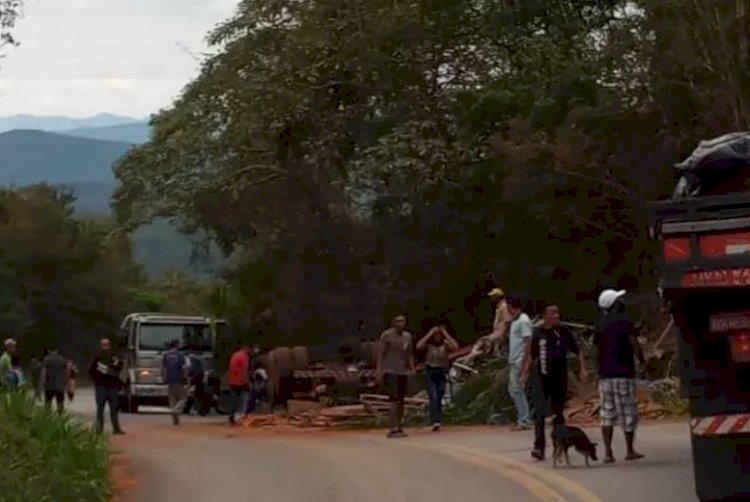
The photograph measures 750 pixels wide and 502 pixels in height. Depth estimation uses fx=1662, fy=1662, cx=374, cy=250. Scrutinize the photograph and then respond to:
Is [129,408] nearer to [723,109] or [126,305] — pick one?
[723,109]

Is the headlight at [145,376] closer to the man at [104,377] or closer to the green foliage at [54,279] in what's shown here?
the man at [104,377]

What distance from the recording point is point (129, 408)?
4059 cm

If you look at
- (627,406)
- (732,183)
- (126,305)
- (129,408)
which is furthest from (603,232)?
(126,305)

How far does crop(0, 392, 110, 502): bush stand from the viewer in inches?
539

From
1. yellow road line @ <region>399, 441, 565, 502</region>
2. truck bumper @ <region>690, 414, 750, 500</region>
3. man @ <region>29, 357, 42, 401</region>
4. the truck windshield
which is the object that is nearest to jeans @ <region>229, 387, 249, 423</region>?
man @ <region>29, 357, 42, 401</region>

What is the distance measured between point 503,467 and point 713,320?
17.7 feet

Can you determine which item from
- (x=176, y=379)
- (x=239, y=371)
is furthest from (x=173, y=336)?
(x=239, y=371)

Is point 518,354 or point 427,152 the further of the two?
point 427,152

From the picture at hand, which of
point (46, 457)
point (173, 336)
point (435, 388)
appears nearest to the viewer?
point (46, 457)

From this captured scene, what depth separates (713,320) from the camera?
12000mm

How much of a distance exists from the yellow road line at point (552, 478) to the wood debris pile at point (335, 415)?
28.7 ft

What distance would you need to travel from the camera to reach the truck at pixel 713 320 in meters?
11.7

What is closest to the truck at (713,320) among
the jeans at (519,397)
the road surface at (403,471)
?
the road surface at (403,471)

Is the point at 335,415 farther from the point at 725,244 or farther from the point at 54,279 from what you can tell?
the point at 54,279
